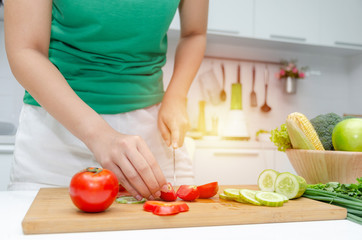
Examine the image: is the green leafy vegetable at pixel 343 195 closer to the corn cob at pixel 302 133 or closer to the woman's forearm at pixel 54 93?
the corn cob at pixel 302 133

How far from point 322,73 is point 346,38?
41 centimetres

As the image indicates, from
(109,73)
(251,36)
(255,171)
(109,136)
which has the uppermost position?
(251,36)

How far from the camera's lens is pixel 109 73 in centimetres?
108

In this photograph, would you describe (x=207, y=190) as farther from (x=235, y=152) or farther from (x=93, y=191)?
(x=235, y=152)

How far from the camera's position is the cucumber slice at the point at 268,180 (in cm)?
94

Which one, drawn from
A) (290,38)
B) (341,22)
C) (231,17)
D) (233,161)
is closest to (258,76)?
(290,38)

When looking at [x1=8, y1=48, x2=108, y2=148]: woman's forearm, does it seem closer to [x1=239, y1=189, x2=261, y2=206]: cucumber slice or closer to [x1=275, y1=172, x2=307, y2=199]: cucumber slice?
[x1=239, y1=189, x2=261, y2=206]: cucumber slice

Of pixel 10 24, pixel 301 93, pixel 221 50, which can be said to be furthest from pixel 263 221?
pixel 301 93

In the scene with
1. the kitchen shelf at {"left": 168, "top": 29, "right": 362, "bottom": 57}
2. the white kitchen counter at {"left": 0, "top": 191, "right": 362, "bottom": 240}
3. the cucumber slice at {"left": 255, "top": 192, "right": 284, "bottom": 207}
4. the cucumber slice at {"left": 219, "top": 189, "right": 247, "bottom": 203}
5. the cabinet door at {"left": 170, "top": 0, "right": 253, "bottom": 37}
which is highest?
the cabinet door at {"left": 170, "top": 0, "right": 253, "bottom": 37}

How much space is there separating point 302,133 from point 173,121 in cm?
35

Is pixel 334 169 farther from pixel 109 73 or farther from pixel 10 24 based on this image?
pixel 10 24

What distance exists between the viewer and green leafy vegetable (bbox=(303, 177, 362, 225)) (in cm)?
75

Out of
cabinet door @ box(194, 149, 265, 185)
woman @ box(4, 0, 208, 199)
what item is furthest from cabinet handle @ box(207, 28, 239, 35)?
woman @ box(4, 0, 208, 199)

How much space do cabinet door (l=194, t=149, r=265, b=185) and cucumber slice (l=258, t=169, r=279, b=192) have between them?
5.37ft
